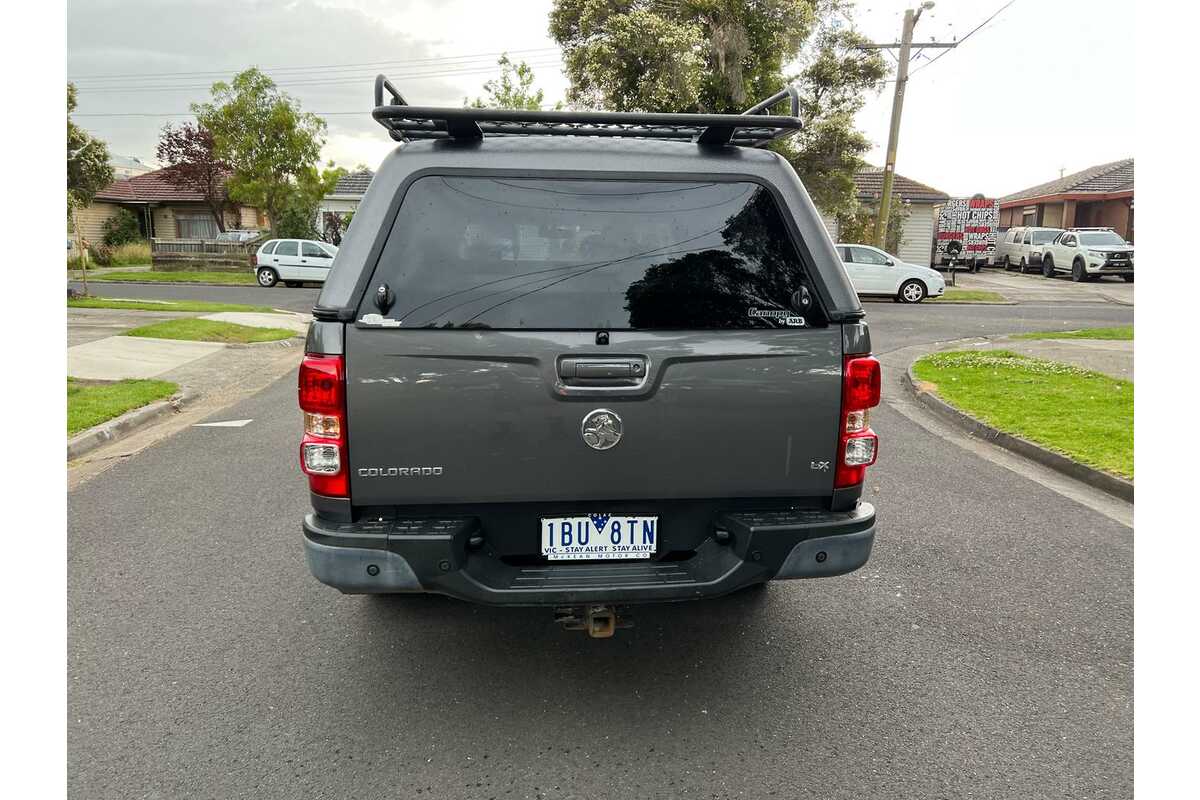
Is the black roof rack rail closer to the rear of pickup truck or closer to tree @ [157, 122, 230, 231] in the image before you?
the rear of pickup truck

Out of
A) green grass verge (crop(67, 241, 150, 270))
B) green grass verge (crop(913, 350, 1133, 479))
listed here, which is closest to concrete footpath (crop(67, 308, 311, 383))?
green grass verge (crop(913, 350, 1133, 479))

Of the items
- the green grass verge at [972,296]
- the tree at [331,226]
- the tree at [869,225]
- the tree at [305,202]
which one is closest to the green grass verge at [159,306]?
the tree at [305,202]

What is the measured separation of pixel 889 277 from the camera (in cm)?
2161

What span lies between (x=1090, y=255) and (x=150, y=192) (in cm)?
4228

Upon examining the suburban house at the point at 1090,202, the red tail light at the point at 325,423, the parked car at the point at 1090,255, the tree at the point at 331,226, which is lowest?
the red tail light at the point at 325,423

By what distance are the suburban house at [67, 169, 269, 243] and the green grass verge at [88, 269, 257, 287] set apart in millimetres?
9684

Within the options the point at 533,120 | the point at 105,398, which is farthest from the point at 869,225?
the point at 533,120

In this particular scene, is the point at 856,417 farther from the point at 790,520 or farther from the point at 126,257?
the point at 126,257

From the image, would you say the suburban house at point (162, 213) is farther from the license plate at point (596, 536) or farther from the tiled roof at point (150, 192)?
the license plate at point (596, 536)

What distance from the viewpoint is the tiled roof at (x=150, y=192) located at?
4044 centimetres

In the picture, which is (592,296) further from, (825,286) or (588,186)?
(825,286)

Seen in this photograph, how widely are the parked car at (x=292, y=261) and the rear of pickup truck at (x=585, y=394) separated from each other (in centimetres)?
2467

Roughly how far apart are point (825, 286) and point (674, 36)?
18.8 meters
